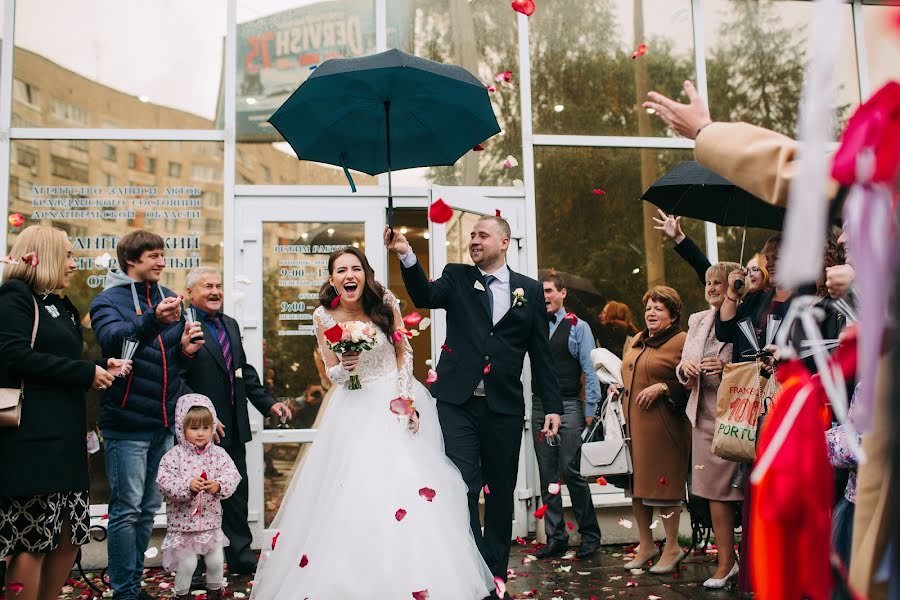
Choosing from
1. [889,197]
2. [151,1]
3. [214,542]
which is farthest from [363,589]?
[151,1]

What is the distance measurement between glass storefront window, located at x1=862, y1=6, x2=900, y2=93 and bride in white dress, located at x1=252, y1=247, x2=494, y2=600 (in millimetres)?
3382

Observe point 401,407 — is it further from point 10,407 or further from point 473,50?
point 473,50

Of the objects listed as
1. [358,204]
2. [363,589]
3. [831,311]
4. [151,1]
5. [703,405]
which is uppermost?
[151,1]

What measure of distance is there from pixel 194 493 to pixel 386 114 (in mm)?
2565

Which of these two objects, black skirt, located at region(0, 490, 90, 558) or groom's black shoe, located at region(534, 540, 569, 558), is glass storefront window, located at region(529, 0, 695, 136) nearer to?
groom's black shoe, located at region(534, 540, 569, 558)

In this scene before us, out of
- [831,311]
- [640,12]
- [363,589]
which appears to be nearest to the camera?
[831,311]

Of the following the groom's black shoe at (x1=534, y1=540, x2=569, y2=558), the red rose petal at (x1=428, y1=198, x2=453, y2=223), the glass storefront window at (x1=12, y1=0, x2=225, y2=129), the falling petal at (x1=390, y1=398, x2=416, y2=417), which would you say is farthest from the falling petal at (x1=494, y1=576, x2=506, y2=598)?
the glass storefront window at (x1=12, y1=0, x2=225, y2=129)

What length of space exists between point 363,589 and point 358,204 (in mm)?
4000

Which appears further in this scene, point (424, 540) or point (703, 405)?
point (703, 405)

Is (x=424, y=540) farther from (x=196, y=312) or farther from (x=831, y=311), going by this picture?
(x=196, y=312)

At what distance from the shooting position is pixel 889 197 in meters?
1.47

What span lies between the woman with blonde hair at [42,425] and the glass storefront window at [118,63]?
3.34 metres

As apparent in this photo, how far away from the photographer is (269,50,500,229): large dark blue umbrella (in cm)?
493

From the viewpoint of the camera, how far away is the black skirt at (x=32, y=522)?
4.06 metres
